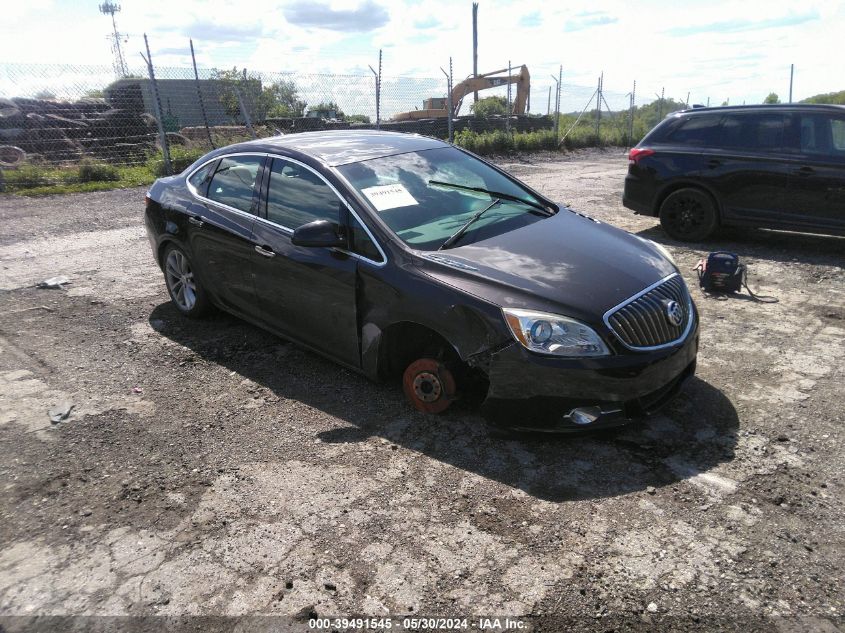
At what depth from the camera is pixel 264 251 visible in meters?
4.37

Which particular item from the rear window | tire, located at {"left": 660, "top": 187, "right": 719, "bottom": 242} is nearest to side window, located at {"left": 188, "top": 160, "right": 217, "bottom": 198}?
tire, located at {"left": 660, "top": 187, "right": 719, "bottom": 242}

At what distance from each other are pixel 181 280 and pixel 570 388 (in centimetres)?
372

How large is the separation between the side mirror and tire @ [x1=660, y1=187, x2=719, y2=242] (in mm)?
5745

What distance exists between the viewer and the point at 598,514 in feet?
9.59

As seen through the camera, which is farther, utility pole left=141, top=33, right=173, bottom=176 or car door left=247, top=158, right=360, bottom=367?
utility pole left=141, top=33, right=173, bottom=176

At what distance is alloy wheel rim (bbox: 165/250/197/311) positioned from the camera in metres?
5.31

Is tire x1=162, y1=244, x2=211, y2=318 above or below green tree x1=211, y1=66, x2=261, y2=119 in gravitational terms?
below

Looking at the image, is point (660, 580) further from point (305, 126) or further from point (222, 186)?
point (305, 126)

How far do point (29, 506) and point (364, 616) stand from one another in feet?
6.23

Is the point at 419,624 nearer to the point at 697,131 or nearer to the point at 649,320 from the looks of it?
the point at 649,320

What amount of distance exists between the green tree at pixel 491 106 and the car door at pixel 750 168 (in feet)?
64.8

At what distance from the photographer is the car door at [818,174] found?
6.96 meters

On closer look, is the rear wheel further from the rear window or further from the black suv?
the rear window

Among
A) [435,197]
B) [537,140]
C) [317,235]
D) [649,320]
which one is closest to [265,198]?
[317,235]
